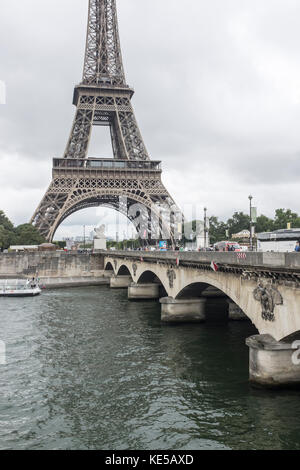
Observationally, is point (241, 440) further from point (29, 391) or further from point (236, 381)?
point (29, 391)

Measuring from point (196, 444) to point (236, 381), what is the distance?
5868 millimetres

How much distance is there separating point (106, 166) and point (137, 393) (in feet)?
223

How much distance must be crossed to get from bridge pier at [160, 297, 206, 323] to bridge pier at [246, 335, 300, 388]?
48.7 feet

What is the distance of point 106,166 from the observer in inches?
3216

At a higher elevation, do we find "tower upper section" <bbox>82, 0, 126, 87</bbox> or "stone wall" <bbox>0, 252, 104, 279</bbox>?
"tower upper section" <bbox>82, 0, 126, 87</bbox>

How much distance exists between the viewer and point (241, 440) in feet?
42.9

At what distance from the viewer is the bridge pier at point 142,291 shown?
4678cm

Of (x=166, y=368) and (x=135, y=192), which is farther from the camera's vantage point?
(x=135, y=192)

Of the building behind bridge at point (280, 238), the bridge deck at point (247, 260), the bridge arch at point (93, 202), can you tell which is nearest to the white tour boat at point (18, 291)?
the bridge arch at point (93, 202)

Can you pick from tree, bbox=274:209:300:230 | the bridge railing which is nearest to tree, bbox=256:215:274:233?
tree, bbox=274:209:300:230

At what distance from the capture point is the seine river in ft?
43.8

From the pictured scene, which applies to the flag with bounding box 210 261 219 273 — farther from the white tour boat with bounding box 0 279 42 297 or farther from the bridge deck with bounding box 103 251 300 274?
the white tour boat with bounding box 0 279 42 297

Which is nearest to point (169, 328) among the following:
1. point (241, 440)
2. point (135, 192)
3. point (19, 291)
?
point (241, 440)

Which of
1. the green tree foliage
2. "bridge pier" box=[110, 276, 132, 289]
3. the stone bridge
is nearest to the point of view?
the stone bridge
